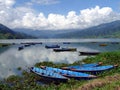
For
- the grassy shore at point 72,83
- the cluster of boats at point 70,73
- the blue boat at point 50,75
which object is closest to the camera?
the grassy shore at point 72,83

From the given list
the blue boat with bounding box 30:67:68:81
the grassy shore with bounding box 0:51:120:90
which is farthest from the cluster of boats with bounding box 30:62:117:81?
the grassy shore with bounding box 0:51:120:90

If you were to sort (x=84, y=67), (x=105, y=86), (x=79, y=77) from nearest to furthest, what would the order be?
(x=105, y=86) < (x=79, y=77) < (x=84, y=67)

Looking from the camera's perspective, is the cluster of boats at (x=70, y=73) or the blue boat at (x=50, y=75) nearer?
the blue boat at (x=50, y=75)

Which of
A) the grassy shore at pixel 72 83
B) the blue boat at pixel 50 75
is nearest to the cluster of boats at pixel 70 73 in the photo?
the blue boat at pixel 50 75

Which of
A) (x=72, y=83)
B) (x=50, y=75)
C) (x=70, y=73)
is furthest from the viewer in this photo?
(x=70, y=73)

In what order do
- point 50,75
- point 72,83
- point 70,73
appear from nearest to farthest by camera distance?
point 72,83, point 50,75, point 70,73

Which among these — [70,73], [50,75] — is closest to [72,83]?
[70,73]

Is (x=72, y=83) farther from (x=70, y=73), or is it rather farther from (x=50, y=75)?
(x=50, y=75)

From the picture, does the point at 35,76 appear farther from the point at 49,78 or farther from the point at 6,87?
the point at 6,87

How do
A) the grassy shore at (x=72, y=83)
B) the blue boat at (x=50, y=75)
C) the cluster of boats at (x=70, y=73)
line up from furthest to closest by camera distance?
1. the cluster of boats at (x=70, y=73)
2. the blue boat at (x=50, y=75)
3. the grassy shore at (x=72, y=83)

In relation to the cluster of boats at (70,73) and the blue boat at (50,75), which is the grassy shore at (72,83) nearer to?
the blue boat at (50,75)

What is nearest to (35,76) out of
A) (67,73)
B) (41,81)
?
(41,81)

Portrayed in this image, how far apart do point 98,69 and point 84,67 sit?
4.03 metres

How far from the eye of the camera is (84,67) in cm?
5344
